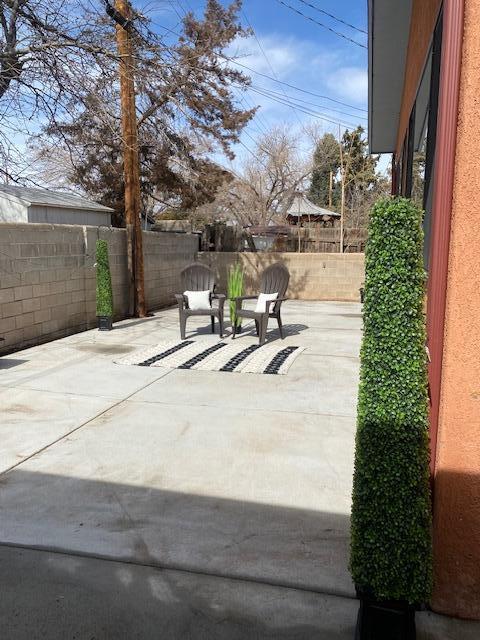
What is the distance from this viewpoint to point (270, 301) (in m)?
7.43

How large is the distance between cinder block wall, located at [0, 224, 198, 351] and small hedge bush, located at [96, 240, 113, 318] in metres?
0.38

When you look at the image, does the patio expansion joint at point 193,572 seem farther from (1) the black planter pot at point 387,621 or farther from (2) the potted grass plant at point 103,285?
(2) the potted grass plant at point 103,285

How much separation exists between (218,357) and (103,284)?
2.85m

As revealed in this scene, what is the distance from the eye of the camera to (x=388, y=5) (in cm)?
453

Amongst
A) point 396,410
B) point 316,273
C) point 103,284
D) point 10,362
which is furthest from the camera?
point 316,273

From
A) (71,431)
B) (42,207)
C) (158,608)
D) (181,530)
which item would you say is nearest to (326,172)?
(42,207)

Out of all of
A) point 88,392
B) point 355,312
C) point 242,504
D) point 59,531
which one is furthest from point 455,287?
point 355,312

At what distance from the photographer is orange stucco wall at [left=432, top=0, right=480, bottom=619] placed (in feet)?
6.10

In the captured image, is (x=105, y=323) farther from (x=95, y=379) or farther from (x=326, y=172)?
(x=326, y=172)

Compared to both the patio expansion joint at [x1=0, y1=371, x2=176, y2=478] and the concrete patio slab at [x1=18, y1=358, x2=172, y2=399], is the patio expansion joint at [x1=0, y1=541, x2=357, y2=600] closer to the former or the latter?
the patio expansion joint at [x1=0, y1=371, x2=176, y2=478]

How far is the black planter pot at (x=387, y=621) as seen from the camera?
185 cm

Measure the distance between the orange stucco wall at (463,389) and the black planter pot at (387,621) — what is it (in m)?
0.28

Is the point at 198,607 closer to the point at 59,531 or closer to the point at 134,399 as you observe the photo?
the point at 59,531

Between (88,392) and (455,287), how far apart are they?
158 inches
